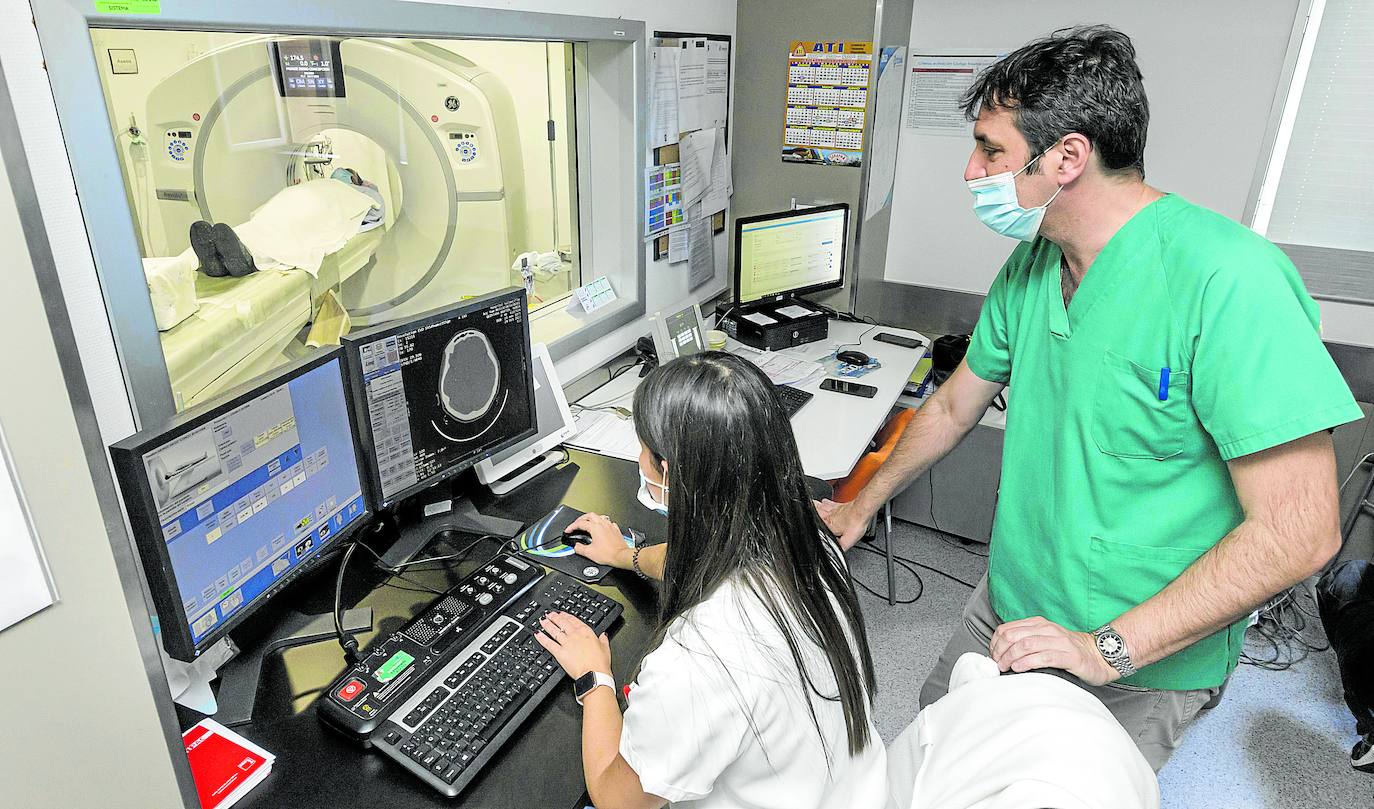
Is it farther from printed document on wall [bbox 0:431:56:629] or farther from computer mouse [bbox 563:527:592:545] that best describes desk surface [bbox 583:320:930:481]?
printed document on wall [bbox 0:431:56:629]

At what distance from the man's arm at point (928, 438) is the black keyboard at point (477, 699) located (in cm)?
52

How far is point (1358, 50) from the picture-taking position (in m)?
2.28

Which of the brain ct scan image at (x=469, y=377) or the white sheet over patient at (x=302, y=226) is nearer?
the brain ct scan image at (x=469, y=377)

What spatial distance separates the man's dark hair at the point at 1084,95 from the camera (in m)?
1.16

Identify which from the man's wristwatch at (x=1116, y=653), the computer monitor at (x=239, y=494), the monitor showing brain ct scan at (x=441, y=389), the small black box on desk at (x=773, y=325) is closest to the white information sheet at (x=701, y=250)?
the small black box on desk at (x=773, y=325)

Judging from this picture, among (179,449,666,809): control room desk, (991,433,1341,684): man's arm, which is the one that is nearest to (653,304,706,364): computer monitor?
(179,449,666,809): control room desk

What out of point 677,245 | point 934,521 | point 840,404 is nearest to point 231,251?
point 677,245

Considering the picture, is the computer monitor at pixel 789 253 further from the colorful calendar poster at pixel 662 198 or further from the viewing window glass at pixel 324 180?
the viewing window glass at pixel 324 180

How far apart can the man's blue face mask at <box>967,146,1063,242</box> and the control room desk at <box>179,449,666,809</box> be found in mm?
856

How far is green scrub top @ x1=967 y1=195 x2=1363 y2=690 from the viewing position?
3.48 ft

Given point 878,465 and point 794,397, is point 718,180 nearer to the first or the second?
point 794,397

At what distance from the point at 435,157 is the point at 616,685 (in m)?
1.64

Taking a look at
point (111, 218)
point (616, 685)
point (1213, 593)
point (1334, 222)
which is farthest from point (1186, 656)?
point (1334, 222)

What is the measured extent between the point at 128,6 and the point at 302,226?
83cm
